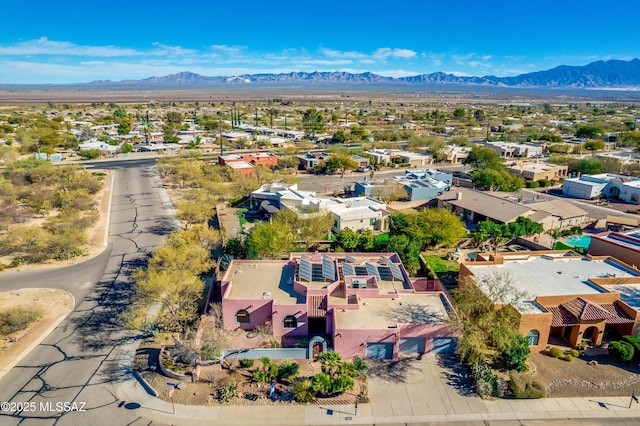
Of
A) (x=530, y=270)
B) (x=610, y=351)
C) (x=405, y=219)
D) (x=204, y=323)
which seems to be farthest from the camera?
(x=405, y=219)

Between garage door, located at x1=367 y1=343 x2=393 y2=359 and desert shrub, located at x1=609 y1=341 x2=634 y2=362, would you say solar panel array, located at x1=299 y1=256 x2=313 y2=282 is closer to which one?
garage door, located at x1=367 y1=343 x2=393 y2=359

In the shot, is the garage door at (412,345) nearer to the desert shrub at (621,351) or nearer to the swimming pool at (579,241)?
the desert shrub at (621,351)

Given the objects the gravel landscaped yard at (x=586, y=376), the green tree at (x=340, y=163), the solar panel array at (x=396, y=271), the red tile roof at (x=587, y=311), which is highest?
the green tree at (x=340, y=163)

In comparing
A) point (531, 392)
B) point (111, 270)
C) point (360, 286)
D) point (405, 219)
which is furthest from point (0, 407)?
point (405, 219)

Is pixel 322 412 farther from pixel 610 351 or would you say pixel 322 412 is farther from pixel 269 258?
pixel 610 351

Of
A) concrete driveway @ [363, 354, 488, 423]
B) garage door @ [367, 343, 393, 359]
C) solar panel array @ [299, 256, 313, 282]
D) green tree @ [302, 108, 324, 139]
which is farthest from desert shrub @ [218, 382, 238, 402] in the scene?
green tree @ [302, 108, 324, 139]

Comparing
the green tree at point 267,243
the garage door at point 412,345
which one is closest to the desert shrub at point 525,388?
the garage door at point 412,345

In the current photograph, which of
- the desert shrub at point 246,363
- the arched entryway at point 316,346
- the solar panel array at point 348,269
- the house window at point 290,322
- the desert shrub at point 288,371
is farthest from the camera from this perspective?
the solar panel array at point 348,269
